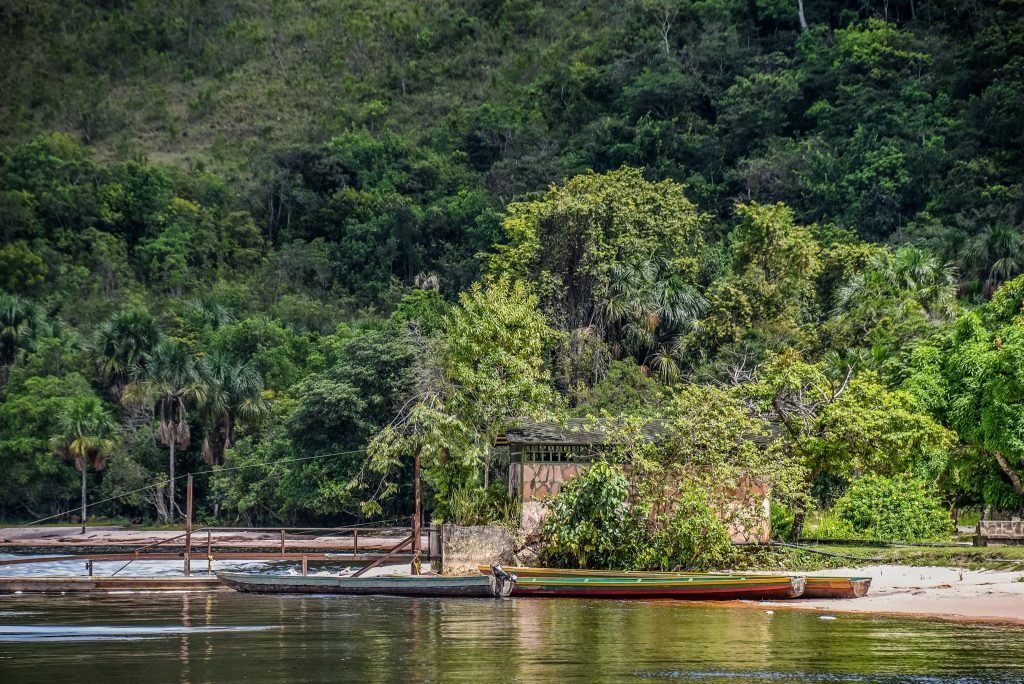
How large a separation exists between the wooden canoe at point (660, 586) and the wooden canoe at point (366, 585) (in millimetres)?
1024

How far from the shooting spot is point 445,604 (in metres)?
30.3

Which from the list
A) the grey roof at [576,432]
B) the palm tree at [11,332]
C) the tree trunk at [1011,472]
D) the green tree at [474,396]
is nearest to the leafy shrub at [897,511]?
the tree trunk at [1011,472]

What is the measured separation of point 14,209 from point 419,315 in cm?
4359

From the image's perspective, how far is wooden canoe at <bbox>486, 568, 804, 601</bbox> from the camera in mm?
27500

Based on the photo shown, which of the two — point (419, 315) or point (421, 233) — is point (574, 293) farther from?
point (421, 233)

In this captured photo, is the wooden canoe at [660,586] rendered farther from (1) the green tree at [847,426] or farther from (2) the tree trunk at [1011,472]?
(2) the tree trunk at [1011,472]

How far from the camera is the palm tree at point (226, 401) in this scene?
64.9 metres

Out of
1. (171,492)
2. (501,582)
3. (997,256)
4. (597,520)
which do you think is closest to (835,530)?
(597,520)

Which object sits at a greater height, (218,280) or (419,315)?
(218,280)

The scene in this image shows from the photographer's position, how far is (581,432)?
3444 centimetres

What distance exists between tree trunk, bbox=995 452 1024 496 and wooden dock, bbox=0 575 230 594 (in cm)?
2129

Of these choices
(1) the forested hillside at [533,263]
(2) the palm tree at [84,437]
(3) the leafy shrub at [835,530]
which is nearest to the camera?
(3) the leafy shrub at [835,530]

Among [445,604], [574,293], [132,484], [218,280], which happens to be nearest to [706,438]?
[445,604]

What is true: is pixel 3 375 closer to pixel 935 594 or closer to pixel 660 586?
pixel 660 586
